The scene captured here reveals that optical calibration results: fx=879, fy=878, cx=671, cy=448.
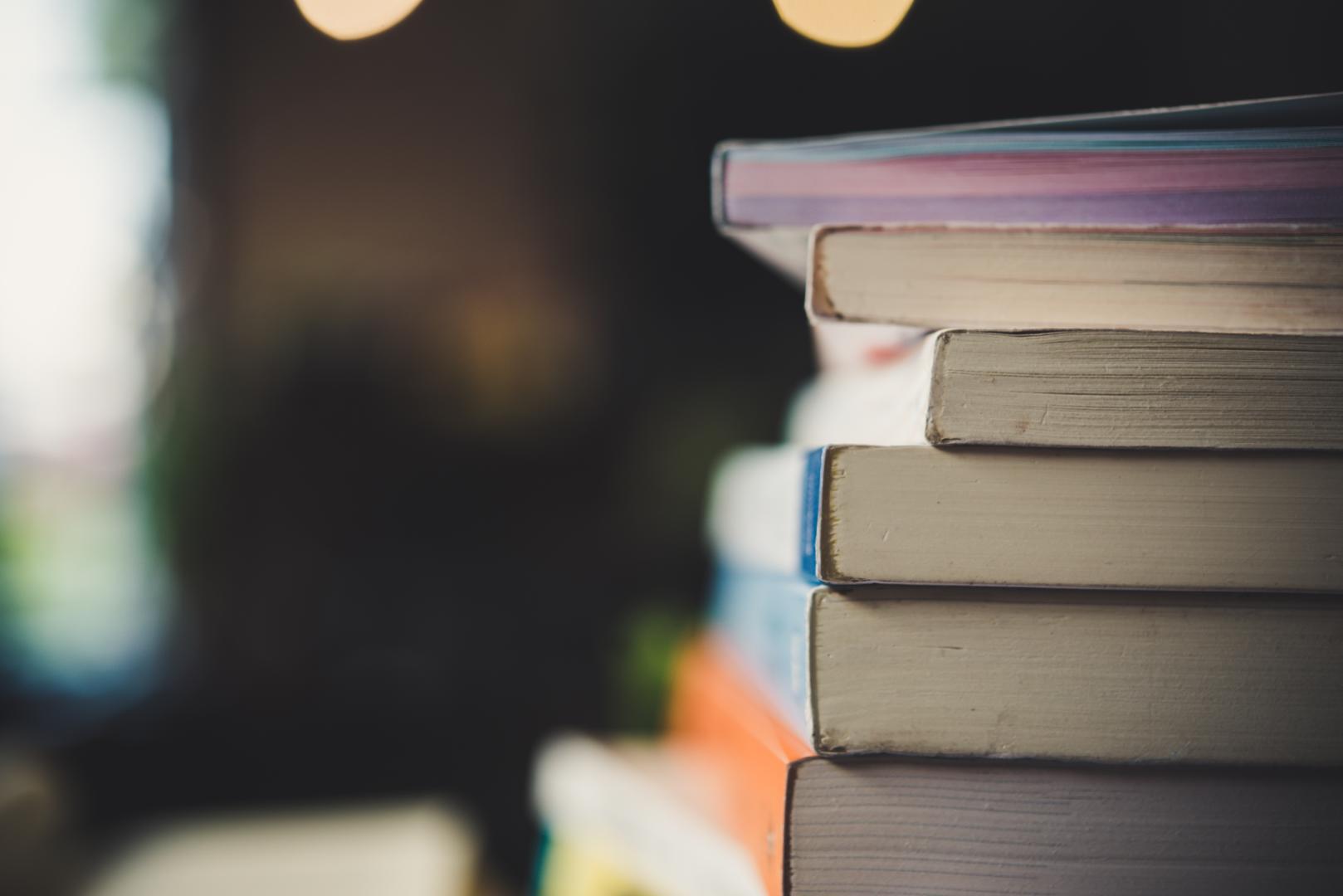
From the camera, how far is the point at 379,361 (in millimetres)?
1473

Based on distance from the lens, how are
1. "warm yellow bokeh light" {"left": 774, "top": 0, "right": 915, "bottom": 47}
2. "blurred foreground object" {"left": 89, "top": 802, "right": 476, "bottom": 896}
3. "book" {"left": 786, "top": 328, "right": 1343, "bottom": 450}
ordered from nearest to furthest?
"book" {"left": 786, "top": 328, "right": 1343, "bottom": 450} < "warm yellow bokeh light" {"left": 774, "top": 0, "right": 915, "bottom": 47} < "blurred foreground object" {"left": 89, "top": 802, "right": 476, "bottom": 896}

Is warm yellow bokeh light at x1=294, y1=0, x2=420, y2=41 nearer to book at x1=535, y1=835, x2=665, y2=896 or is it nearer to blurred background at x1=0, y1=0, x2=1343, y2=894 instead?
book at x1=535, y1=835, x2=665, y2=896

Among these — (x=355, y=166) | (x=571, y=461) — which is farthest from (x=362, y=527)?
(x=355, y=166)

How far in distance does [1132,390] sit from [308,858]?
3.36ft

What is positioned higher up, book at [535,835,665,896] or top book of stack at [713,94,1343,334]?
top book of stack at [713,94,1343,334]

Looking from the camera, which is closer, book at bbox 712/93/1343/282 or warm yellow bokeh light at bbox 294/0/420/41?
book at bbox 712/93/1343/282

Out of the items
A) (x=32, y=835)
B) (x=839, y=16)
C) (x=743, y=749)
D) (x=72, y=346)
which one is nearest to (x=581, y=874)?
(x=743, y=749)

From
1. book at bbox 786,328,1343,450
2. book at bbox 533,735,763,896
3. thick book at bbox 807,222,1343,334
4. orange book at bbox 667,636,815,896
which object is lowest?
book at bbox 533,735,763,896

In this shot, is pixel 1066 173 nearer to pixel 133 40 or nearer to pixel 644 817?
pixel 644 817

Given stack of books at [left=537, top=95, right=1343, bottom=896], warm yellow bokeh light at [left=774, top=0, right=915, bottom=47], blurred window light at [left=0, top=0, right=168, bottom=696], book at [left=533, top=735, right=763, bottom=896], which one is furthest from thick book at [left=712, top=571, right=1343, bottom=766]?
blurred window light at [left=0, top=0, right=168, bottom=696]

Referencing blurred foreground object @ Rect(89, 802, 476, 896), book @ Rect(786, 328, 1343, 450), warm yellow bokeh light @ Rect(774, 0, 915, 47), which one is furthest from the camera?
blurred foreground object @ Rect(89, 802, 476, 896)

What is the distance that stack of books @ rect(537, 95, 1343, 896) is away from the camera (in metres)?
0.33

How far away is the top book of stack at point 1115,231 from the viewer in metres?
0.34

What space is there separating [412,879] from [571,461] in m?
0.72
